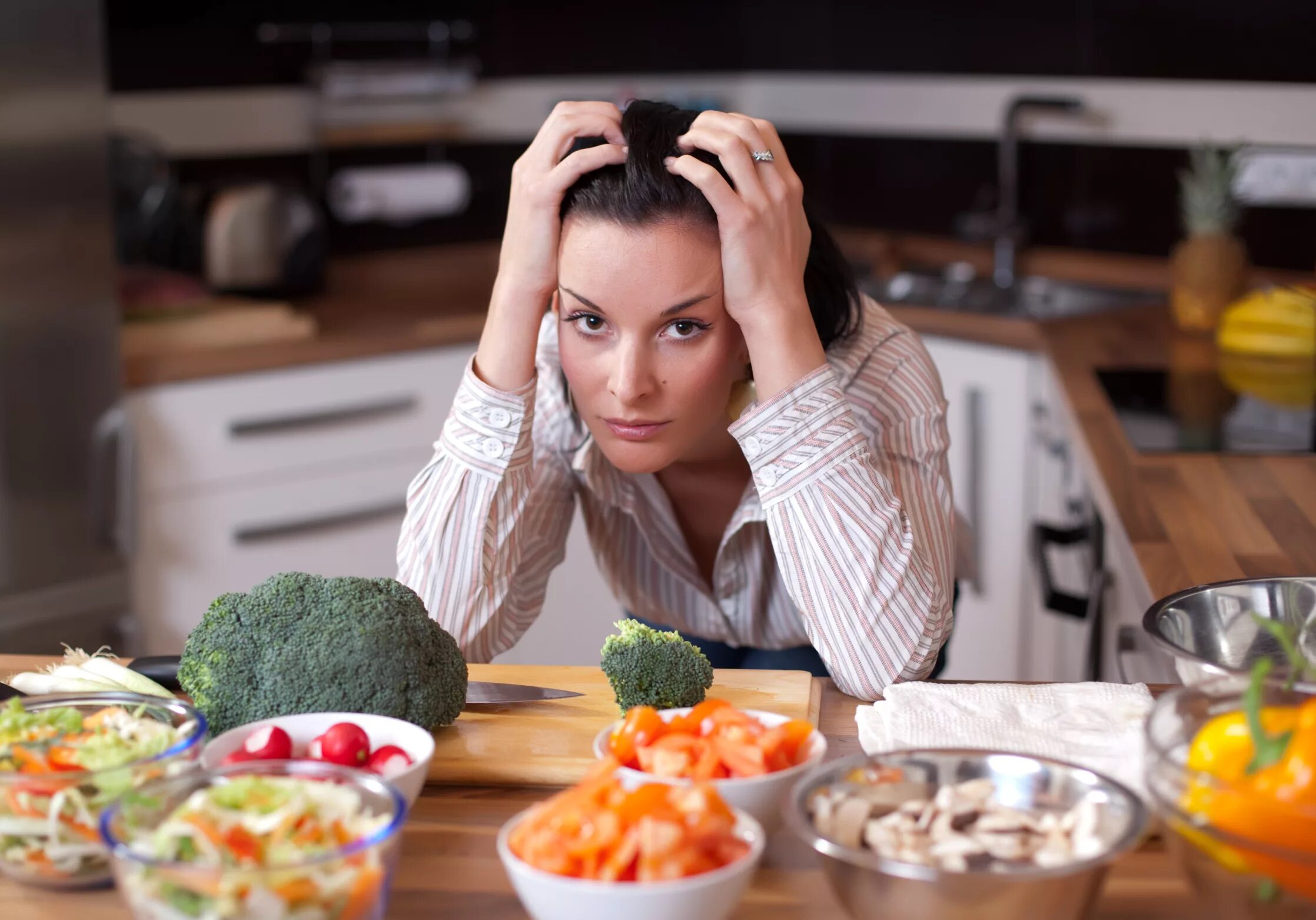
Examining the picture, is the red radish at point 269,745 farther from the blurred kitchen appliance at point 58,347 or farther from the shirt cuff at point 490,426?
the blurred kitchen appliance at point 58,347

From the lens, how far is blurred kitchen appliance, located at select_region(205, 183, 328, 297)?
2.97 metres

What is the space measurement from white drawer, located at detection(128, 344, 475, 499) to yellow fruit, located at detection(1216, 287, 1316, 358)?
56.3 inches

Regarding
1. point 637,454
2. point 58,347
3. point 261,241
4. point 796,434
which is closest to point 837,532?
point 796,434

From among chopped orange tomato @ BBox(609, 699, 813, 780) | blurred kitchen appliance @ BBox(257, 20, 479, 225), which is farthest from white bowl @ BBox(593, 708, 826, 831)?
blurred kitchen appliance @ BBox(257, 20, 479, 225)

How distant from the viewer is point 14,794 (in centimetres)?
83

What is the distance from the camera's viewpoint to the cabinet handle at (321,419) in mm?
2697

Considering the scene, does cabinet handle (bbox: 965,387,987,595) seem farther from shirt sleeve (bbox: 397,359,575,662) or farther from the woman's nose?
the woman's nose

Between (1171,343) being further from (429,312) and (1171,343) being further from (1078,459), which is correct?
(429,312)

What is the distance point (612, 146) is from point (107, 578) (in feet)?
5.30

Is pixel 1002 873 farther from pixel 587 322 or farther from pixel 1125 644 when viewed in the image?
pixel 1125 644

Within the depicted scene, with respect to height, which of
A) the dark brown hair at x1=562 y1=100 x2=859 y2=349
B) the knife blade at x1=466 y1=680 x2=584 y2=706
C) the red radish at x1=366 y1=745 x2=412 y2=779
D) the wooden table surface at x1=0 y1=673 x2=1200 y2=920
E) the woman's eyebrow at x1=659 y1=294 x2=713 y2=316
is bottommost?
the wooden table surface at x1=0 y1=673 x2=1200 y2=920

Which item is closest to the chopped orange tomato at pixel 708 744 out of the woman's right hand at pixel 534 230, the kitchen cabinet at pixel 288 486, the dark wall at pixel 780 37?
the woman's right hand at pixel 534 230

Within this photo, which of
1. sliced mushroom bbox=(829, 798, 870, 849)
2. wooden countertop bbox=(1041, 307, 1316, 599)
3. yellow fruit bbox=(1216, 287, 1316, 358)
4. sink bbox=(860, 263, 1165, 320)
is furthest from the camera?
sink bbox=(860, 263, 1165, 320)

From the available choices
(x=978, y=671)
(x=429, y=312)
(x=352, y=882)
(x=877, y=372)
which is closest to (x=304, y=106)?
(x=429, y=312)
